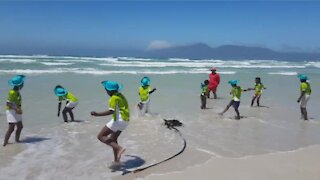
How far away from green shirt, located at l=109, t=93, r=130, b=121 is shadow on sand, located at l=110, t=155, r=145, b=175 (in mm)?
893

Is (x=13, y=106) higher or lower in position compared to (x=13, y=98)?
lower

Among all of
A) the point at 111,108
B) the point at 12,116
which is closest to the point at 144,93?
the point at 12,116

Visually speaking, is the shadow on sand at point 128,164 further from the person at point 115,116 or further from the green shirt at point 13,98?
the green shirt at point 13,98

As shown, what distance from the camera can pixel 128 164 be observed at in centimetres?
748

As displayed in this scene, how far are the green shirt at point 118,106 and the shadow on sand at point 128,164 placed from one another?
0.89 metres

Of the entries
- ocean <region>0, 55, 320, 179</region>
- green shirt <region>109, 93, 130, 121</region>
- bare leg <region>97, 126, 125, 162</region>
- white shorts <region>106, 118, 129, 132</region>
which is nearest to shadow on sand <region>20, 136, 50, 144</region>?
ocean <region>0, 55, 320, 179</region>

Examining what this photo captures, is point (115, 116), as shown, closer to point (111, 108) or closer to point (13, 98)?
point (111, 108)

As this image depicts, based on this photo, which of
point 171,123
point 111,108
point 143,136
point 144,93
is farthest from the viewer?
point 144,93

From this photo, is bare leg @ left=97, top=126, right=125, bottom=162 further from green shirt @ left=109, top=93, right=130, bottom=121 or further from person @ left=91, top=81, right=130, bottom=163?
green shirt @ left=109, top=93, right=130, bottom=121

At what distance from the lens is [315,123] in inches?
473

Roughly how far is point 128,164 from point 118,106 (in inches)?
47.5

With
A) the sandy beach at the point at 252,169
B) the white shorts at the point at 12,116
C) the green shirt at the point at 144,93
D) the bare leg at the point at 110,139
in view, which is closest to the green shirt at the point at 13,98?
the white shorts at the point at 12,116

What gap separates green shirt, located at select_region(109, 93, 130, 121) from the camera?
6.95 metres

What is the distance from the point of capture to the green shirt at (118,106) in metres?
6.95
